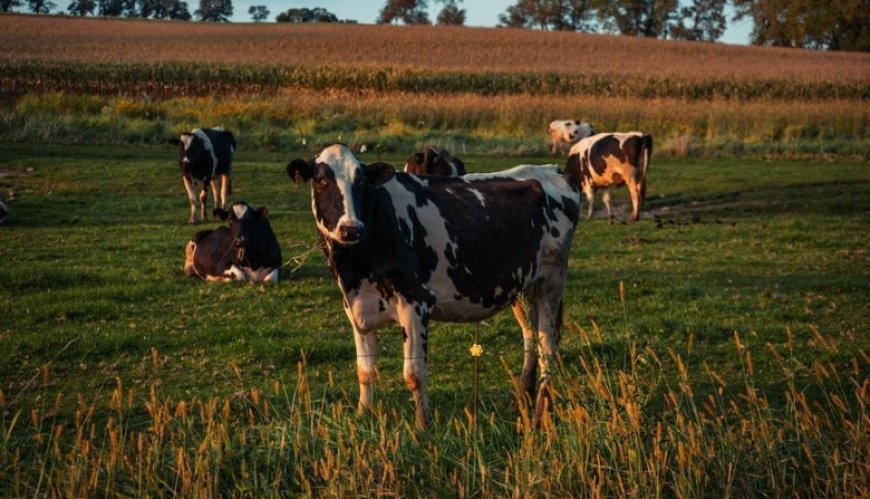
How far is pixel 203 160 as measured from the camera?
23.1 metres

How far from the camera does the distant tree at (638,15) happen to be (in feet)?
382

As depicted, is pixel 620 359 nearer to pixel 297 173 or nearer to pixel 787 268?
pixel 297 173

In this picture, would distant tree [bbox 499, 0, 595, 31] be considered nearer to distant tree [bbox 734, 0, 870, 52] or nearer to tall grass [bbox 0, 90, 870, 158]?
distant tree [bbox 734, 0, 870, 52]

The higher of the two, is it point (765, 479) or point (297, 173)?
point (297, 173)

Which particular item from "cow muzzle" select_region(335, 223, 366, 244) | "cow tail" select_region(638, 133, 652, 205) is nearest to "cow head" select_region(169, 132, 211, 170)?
"cow tail" select_region(638, 133, 652, 205)

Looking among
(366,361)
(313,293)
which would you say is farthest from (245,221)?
(366,361)

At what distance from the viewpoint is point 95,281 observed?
15.1m

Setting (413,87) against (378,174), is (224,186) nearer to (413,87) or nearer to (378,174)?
(378,174)

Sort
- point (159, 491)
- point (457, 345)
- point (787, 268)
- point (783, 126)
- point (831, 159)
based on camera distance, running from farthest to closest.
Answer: point (783, 126) → point (831, 159) → point (787, 268) → point (457, 345) → point (159, 491)

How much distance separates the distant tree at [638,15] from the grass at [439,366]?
307 feet

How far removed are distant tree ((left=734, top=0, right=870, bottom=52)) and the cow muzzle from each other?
96858 millimetres

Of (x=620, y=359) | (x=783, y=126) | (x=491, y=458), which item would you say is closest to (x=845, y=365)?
(x=620, y=359)

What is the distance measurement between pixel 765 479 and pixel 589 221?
54.4ft

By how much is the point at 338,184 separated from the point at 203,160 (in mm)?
15606
